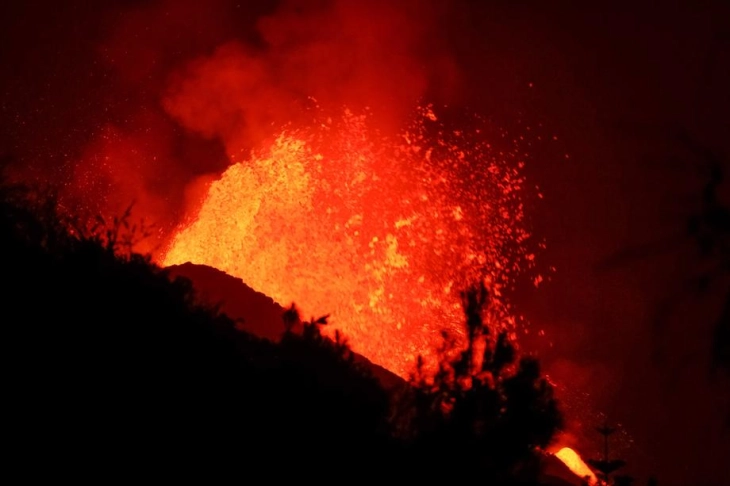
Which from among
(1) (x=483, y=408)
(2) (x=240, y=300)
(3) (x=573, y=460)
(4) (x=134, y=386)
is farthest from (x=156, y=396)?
(3) (x=573, y=460)

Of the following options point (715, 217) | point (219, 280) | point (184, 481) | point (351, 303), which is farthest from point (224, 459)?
point (351, 303)

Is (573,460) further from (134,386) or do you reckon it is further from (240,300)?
(134,386)

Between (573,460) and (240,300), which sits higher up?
(573,460)

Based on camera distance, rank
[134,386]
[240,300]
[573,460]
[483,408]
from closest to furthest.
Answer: [134,386] → [483,408] → [240,300] → [573,460]

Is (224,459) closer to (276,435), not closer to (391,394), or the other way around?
(276,435)

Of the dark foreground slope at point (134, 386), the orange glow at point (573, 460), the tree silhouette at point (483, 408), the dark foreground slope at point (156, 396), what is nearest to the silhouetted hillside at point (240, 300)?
the tree silhouette at point (483, 408)

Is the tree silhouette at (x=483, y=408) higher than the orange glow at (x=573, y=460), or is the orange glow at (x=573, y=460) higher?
the orange glow at (x=573, y=460)

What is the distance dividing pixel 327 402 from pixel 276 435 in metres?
0.99

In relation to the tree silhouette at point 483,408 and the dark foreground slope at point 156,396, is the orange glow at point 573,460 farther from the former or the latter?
the dark foreground slope at point 156,396

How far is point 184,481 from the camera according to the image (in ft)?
17.8

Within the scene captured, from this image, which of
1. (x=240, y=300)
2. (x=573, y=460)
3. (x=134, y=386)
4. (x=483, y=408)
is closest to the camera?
(x=134, y=386)

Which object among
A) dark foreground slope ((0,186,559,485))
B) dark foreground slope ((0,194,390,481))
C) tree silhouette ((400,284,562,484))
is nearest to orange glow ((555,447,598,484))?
tree silhouette ((400,284,562,484))

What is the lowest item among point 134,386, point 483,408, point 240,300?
point 134,386

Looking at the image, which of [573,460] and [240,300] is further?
[573,460]
